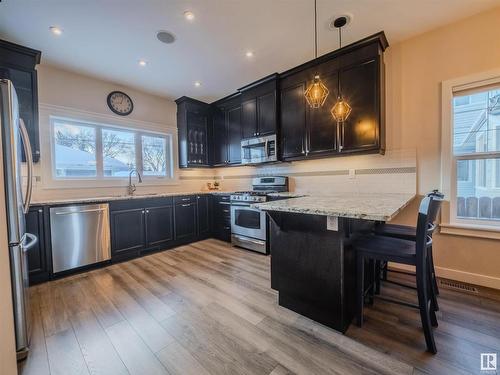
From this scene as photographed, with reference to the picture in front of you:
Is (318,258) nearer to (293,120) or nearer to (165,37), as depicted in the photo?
(293,120)

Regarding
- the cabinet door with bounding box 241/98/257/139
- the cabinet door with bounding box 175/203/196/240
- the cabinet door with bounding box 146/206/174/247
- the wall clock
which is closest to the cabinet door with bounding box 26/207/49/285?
the cabinet door with bounding box 146/206/174/247

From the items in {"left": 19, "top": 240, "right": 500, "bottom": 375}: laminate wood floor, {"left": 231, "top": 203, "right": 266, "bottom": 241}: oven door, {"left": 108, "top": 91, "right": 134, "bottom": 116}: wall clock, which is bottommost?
{"left": 19, "top": 240, "right": 500, "bottom": 375}: laminate wood floor

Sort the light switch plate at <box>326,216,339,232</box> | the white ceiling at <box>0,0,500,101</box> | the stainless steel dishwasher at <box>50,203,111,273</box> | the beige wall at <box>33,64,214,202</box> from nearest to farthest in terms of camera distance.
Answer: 1. the light switch plate at <box>326,216,339,232</box>
2. the white ceiling at <box>0,0,500,101</box>
3. the stainless steel dishwasher at <box>50,203,111,273</box>
4. the beige wall at <box>33,64,214,202</box>

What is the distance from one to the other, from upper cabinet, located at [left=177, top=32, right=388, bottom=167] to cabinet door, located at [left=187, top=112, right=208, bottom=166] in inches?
5.8

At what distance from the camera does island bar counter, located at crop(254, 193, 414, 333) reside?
1.58m

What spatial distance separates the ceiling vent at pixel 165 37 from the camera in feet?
7.91

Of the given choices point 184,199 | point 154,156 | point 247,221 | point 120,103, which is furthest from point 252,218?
point 120,103

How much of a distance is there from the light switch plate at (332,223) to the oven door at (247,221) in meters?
1.88

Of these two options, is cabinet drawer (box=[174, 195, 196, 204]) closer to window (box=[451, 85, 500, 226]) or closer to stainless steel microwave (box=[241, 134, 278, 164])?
stainless steel microwave (box=[241, 134, 278, 164])

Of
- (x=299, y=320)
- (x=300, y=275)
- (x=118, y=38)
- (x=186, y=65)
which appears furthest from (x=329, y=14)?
(x=299, y=320)

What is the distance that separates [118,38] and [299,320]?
3473 mm

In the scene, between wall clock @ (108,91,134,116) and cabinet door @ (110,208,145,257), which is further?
wall clock @ (108,91,134,116)

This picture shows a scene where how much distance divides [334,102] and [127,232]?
349cm

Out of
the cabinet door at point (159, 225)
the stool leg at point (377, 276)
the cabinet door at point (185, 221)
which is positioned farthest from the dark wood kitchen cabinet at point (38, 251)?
the stool leg at point (377, 276)
